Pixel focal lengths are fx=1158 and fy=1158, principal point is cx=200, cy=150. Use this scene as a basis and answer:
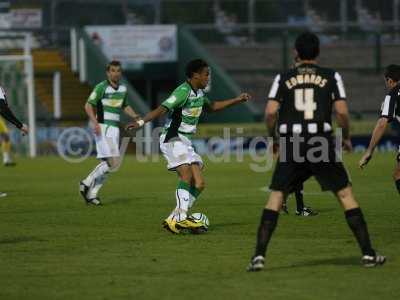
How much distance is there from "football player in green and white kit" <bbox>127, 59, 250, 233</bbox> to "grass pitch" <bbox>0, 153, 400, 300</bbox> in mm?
337

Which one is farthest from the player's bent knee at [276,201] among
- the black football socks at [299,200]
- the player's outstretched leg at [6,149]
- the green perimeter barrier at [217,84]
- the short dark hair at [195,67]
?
the green perimeter barrier at [217,84]

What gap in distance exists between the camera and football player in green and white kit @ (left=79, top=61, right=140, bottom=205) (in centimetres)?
1847

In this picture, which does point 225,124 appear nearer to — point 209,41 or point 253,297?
point 209,41

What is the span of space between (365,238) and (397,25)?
31600mm

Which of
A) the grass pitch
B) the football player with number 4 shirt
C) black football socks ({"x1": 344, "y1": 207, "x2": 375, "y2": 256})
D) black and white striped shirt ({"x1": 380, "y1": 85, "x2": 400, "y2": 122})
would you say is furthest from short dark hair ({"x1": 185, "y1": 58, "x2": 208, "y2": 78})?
black football socks ({"x1": 344, "y1": 207, "x2": 375, "y2": 256})

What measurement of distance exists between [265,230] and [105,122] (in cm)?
879

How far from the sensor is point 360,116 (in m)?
37.5

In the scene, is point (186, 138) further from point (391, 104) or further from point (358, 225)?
point (358, 225)

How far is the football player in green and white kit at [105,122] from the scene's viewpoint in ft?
60.6

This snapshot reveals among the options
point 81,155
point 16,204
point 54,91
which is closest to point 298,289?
point 16,204

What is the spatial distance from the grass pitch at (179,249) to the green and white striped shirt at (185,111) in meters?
1.28

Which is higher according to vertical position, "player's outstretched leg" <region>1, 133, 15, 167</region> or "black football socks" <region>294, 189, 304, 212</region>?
"black football socks" <region>294, 189, 304, 212</region>

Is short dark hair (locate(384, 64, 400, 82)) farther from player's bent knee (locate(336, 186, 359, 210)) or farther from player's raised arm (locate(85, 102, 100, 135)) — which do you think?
player's raised arm (locate(85, 102, 100, 135))

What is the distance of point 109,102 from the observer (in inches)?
748
